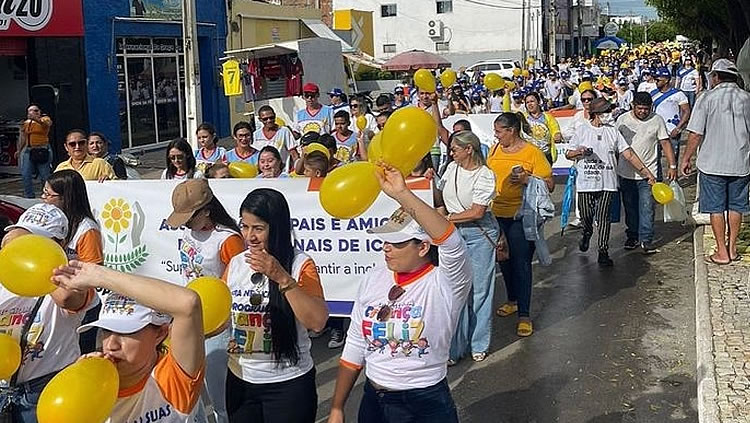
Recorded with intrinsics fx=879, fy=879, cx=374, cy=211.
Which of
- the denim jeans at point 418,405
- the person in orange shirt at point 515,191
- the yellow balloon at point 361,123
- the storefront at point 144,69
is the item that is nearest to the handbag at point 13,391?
the denim jeans at point 418,405

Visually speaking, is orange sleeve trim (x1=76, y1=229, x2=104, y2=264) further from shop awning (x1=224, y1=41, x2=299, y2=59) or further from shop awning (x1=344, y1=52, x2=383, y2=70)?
shop awning (x1=344, y1=52, x2=383, y2=70)

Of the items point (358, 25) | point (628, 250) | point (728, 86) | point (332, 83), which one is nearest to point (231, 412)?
point (728, 86)

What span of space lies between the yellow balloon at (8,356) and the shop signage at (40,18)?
14.3 m

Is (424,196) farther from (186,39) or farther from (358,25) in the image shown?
(358,25)

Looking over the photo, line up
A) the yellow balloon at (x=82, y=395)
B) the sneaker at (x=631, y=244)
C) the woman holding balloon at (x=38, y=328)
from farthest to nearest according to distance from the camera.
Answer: the sneaker at (x=631, y=244), the woman holding balloon at (x=38, y=328), the yellow balloon at (x=82, y=395)

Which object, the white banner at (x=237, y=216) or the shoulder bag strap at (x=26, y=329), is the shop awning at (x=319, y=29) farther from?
the shoulder bag strap at (x=26, y=329)

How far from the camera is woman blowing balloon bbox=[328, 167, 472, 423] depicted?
11.9 ft

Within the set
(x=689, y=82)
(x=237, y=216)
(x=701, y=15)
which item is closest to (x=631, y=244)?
(x=237, y=216)

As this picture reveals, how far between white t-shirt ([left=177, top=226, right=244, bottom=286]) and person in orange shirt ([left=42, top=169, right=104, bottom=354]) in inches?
20.1

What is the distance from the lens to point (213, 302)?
134 inches

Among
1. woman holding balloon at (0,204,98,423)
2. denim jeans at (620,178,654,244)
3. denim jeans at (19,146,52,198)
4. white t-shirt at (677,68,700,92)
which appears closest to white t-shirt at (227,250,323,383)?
woman holding balloon at (0,204,98,423)

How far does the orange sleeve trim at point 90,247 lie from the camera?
181 inches

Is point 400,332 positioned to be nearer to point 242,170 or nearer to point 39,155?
point 242,170

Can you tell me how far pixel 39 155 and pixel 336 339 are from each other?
8670 mm
